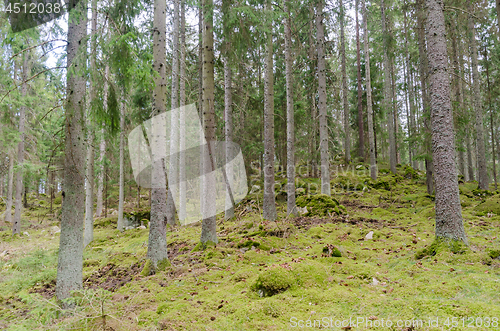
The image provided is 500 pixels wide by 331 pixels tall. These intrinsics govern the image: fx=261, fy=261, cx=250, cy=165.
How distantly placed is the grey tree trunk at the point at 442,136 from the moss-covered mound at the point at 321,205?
5.27 meters

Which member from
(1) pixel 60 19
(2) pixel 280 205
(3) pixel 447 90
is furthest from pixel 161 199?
(2) pixel 280 205

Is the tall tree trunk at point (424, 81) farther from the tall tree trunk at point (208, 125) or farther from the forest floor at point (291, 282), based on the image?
the tall tree trunk at point (208, 125)

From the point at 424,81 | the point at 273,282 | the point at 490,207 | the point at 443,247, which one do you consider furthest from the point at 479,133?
the point at 273,282

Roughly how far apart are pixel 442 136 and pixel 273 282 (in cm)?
436

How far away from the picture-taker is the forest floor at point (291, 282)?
328 cm

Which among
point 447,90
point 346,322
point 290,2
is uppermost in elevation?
point 290,2

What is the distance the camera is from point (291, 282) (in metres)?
4.30

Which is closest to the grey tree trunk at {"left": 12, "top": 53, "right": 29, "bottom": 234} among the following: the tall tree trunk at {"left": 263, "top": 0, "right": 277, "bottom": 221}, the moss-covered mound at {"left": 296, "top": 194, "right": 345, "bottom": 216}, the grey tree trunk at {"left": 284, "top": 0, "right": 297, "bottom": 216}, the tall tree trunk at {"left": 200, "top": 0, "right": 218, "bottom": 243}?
the tall tree trunk at {"left": 200, "top": 0, "right": 218, "bottom": 243}

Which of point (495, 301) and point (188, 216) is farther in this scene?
point (188, 216)

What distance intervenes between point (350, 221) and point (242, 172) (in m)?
8.34

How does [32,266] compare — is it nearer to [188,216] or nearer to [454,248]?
[188,216]

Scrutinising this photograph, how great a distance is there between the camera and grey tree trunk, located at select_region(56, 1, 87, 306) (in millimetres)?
4465

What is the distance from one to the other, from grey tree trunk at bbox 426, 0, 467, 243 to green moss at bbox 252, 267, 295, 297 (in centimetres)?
331

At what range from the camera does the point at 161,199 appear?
614 centimetres
